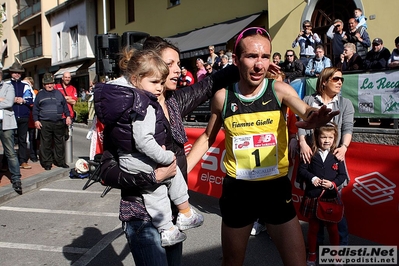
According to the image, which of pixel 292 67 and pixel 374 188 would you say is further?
pixel 292 67

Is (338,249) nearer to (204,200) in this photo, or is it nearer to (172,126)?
(172,126)

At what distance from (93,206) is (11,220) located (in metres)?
1.18

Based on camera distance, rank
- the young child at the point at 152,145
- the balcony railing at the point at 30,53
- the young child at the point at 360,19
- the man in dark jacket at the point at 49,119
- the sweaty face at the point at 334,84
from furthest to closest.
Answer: the balcony railing at the point at 30,53 → the young child at the point at 360,19 → the man in dark jacket at the point at 49,119 → the sweaty face at the point at 334,84 → the young child at the point at 152,145

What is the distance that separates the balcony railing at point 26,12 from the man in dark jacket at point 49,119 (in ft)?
99.6

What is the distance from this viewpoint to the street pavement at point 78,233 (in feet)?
14.2

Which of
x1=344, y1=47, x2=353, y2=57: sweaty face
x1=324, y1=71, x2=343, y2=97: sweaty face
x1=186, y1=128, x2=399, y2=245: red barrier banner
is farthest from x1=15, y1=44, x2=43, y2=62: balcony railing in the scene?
x1=186, y1=128, x2=399, y2=245: red barrier banner

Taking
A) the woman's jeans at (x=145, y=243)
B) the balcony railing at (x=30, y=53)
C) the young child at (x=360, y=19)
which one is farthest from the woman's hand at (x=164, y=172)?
the balcony railing at (x=30, y=53)

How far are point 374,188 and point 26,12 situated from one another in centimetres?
4069

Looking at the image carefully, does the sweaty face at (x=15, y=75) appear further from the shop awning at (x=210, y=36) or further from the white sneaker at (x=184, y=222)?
the shop awning at (x=210, y=36)

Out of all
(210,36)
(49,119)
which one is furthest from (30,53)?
(49,119)

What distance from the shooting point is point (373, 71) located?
757cm

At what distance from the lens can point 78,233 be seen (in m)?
5.18

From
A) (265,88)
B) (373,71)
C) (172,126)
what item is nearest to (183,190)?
(172,126)

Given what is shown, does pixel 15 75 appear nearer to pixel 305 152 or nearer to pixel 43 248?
pixel 43 248
